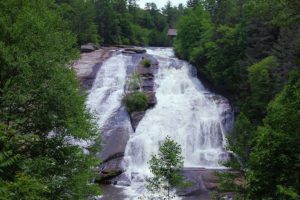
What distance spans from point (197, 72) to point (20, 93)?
101ft

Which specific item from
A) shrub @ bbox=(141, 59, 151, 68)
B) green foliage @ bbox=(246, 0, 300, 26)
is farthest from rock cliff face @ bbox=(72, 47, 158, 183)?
green foliage @ bbox=(246, 0, 300, 26)

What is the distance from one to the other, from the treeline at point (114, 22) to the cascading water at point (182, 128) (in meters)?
14.7

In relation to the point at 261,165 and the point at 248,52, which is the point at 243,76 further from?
the point at 261,165

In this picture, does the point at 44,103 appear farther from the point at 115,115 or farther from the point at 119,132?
the point at 115,115

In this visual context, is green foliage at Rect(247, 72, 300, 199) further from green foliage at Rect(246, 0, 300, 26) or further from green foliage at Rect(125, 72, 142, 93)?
green foliage at Rect(125, 72, 142, 93)

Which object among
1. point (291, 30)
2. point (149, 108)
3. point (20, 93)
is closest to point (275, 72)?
point (291, 30)

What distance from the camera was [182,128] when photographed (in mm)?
33156

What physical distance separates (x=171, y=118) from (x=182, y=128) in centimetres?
160

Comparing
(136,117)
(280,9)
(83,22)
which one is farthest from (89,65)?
(280,9)

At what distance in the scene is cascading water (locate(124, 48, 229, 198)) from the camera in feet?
98.7

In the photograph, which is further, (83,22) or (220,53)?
(83,22)

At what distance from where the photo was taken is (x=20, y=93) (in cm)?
1441

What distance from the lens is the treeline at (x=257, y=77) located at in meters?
11.9

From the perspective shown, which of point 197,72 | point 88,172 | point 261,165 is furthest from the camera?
point 197,72
